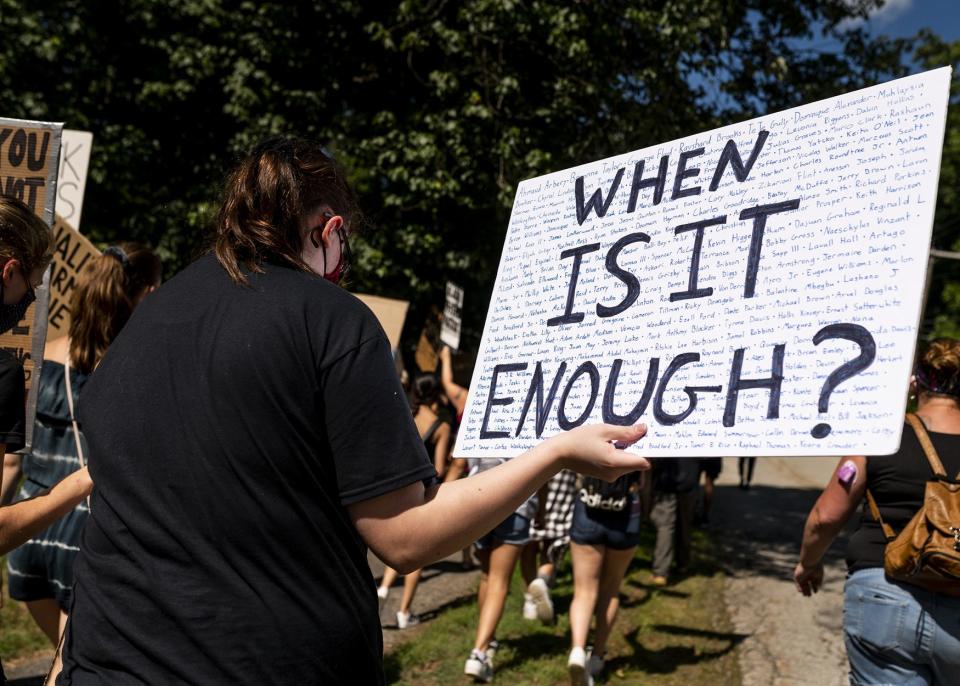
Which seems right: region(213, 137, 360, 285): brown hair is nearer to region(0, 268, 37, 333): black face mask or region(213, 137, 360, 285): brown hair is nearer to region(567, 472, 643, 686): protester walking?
region(0, 268, 37, 333): black face mask

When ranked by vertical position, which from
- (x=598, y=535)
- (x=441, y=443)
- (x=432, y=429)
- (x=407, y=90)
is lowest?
(x=598, y=535)

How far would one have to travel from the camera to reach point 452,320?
7512 millimetres

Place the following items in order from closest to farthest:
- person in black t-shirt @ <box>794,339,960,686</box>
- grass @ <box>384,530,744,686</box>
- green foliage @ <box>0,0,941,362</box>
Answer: person in black t-shirt @ <box>794,339,960,686</box> < grass @ <box>384,530,744,686</box> < green foliage @ <box>0,0,941,362</box>

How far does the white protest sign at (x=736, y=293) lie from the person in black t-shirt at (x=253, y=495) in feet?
1.24

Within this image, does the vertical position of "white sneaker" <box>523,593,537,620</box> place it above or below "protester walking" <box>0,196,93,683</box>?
below

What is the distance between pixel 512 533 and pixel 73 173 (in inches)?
131

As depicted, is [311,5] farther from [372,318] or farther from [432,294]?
[372,318]

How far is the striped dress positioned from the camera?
10.1ft

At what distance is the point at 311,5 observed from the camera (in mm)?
10172

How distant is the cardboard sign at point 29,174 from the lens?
2.68m

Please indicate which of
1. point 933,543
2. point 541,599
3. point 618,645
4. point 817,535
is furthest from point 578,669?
point 933,543

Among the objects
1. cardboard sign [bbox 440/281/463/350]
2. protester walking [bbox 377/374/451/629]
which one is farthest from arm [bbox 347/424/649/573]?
cardboard sign [bbox 440/281/463/350]

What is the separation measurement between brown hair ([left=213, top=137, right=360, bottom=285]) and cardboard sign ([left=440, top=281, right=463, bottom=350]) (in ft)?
18.7

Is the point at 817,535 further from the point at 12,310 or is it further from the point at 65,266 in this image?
the point at 65,266
